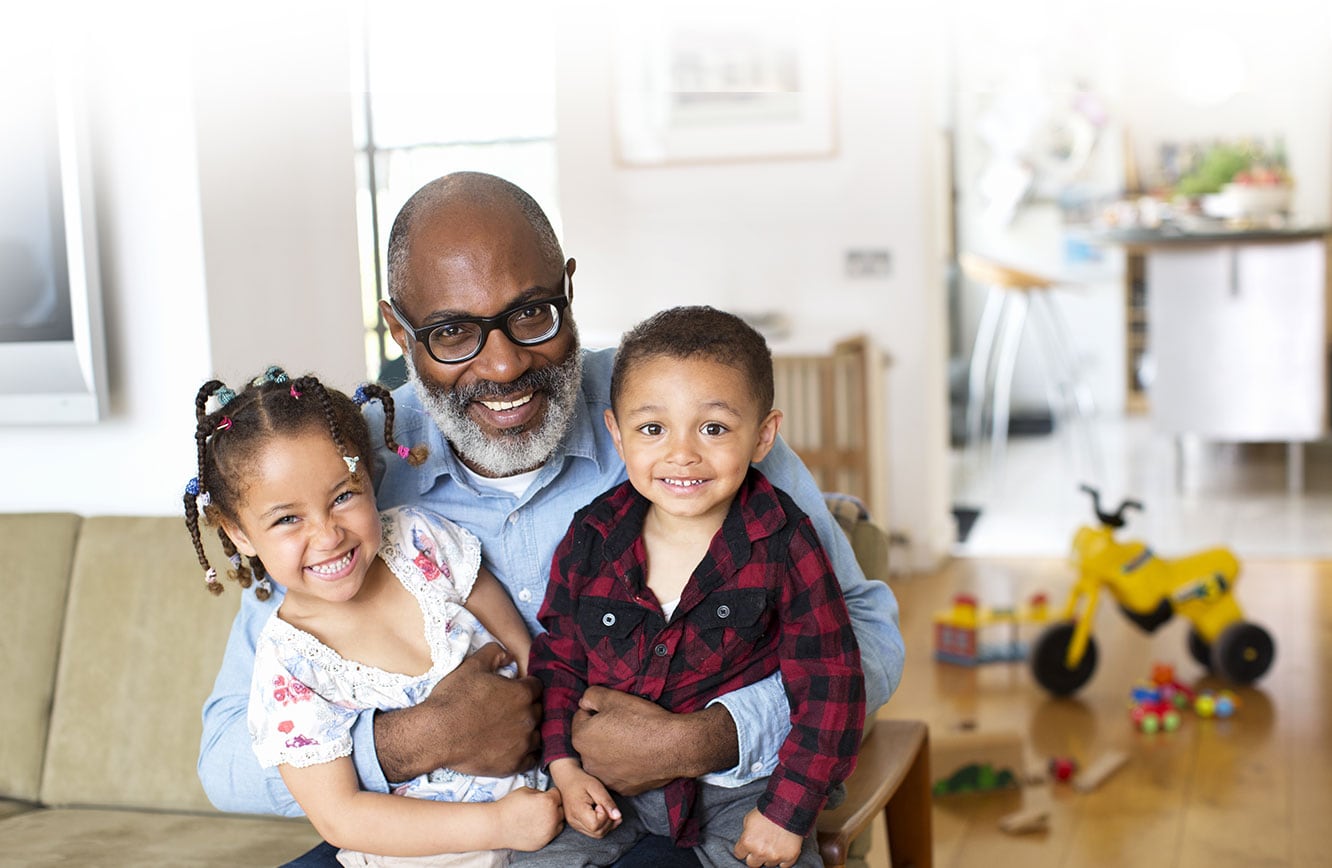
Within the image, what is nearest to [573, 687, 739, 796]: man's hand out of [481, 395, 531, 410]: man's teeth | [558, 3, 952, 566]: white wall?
[481, 395, 531, 410]: man's teeth

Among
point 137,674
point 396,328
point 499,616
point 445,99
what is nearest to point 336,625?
point 499,616

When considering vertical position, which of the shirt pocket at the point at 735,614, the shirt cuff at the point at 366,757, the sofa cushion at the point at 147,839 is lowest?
the sofa cushion at the point at 147,839

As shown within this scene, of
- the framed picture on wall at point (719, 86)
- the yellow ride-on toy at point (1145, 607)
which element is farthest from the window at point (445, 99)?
the yellow ride-on toy at point (1145, 607)

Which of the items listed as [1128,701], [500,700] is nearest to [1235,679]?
[1128,701]

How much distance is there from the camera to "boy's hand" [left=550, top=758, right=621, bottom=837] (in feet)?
4.79

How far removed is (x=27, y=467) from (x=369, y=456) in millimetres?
1103

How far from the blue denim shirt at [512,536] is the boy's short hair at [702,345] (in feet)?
0.64

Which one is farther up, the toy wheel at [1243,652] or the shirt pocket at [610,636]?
the shirt pocket at [610,636]

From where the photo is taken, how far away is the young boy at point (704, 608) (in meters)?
1.45

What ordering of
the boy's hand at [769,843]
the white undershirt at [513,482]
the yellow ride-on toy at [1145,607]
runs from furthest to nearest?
1. the yellow ride-on toy at [1145,607]
2. the white undershirt at [513,482]
3. the boy's hand at [769,843]

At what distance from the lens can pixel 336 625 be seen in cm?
157

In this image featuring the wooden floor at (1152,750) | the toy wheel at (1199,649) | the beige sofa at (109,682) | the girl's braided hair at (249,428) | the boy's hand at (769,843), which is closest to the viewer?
the boy's hand at (769,843)

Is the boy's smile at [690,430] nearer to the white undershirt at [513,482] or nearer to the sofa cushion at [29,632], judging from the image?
the white undershirt at [513,482]

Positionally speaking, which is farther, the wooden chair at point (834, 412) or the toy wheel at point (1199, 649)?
the wooden chair at point (834, 412)
